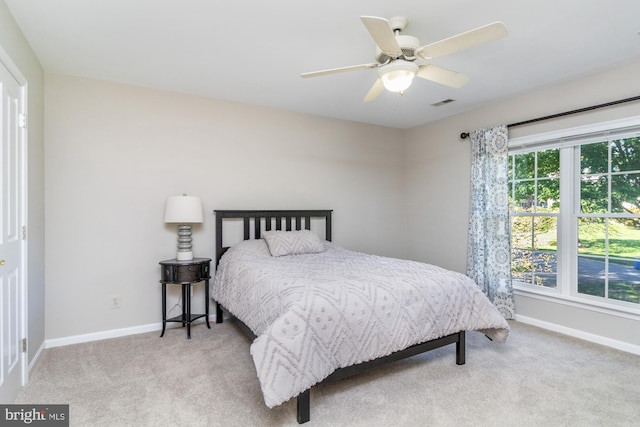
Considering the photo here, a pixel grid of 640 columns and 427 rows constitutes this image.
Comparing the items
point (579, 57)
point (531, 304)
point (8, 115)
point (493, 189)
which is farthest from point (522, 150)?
point (8, 115)

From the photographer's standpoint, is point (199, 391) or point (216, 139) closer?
point (199, 391)

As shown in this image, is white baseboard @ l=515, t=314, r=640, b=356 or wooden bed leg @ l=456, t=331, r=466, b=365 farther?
white baseboard @ l=515, t=314, r=640, b=356

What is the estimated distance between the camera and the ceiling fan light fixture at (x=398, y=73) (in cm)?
213

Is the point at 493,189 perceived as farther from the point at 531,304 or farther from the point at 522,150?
the point at 531,304

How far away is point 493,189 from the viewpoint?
3.91m

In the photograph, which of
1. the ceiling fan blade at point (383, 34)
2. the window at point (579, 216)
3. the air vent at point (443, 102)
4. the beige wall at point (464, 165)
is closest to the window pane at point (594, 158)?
the window at point (579, 216)

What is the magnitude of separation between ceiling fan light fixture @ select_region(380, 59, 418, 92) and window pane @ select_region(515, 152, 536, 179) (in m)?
2.40

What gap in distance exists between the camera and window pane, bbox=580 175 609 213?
3199 mm

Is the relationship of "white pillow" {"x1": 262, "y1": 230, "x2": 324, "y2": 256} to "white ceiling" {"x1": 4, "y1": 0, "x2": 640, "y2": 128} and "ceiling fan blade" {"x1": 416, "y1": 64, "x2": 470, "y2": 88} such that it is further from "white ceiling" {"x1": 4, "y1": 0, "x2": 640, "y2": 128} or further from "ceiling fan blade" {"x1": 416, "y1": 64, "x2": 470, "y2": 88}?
"ceiling fan blade" {"x1": 416, "y1": 64, "x2": 470, "y2": 88}

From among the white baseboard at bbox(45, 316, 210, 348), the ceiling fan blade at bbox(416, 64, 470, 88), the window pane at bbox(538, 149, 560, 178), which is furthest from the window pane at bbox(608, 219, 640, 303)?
the white baseboard at bbox(45, 316, 210, 348)

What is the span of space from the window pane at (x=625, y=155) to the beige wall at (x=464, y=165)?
26 centimetres

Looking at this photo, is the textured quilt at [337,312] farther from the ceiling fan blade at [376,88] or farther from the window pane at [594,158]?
the window pane at [594,158]

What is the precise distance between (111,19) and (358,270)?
2539mm

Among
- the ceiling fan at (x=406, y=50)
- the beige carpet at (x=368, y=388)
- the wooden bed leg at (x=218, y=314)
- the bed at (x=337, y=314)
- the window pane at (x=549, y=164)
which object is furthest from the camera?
the wooden bed leg at (x=218, y=314)
